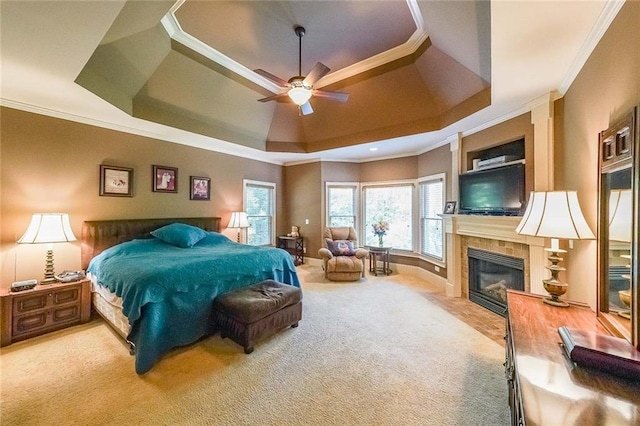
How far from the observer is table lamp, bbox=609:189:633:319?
1.25m

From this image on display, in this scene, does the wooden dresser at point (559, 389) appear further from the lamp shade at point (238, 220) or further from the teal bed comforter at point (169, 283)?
the lamp shade at point (238, 220)

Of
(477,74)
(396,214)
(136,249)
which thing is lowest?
(136,249)

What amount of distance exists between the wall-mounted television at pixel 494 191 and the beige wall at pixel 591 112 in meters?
0.47

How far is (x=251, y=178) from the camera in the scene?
18.8 ft

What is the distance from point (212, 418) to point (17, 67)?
3380mm

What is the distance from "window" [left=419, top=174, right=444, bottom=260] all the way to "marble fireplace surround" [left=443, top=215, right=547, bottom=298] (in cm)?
48

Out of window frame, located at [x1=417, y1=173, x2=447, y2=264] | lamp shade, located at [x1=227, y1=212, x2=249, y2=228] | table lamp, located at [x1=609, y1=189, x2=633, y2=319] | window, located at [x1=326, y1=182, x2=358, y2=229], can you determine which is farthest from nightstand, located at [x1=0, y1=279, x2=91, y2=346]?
window frame, located at [x1=417, y1=173, x2=447, y2=264]

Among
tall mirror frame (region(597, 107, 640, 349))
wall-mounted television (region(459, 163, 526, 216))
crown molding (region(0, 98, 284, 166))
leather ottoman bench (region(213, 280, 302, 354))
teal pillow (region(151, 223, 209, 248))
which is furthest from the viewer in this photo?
teal pillow (region(151, 223, 209, 248))

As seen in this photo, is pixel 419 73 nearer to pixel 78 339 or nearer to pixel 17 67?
pixel 17 67

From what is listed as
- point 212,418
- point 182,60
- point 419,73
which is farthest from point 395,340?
point 182,60

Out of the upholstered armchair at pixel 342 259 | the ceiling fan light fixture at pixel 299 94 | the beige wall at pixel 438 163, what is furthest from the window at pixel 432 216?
the ceiling fan light fixture at pixel 299 94

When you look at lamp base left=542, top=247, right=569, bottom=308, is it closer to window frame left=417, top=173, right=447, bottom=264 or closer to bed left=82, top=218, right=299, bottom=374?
window frame left=417, top=173, right=447, bottom=264

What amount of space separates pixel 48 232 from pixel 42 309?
2.76 ft

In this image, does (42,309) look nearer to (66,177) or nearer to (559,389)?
(66,177)
